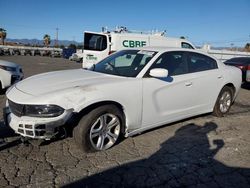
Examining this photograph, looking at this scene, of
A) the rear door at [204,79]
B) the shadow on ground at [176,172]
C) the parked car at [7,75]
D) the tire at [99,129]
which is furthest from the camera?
the parked car at [7,75]

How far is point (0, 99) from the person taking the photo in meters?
7.05

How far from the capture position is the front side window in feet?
15.2

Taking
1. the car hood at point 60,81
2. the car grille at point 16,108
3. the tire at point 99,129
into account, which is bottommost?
the tire at point 99,129

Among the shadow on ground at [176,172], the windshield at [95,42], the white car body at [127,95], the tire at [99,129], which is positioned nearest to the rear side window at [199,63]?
the white car body at [127,95]

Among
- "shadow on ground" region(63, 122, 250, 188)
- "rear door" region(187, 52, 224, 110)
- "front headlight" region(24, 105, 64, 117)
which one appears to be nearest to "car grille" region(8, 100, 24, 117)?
"front headlight" region(24, 105, 64, 117)

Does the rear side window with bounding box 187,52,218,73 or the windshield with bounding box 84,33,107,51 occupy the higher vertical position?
the windshield with bounding box 84,33,107,51

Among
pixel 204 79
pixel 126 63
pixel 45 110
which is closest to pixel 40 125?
pixel 45 110

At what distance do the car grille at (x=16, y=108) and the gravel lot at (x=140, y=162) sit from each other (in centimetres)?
62

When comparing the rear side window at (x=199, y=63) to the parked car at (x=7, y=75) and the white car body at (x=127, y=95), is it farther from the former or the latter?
the parked car at (x=7, y=75)

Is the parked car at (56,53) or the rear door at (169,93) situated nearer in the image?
the rear door at (169,93)

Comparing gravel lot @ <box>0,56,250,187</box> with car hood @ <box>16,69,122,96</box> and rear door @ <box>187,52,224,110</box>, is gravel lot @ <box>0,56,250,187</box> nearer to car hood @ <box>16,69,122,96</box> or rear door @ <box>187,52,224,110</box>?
rear door @ <box>187,52,224,110</box>

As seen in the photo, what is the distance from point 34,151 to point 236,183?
2.76 m

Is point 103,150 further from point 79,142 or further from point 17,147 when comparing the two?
point 17,147

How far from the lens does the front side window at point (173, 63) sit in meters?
4.63
